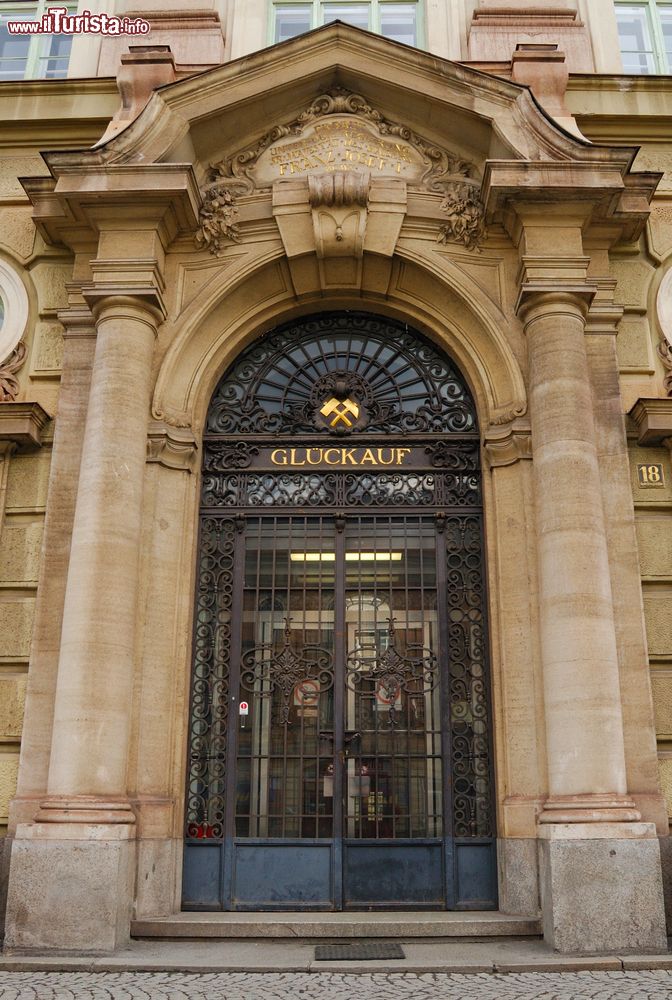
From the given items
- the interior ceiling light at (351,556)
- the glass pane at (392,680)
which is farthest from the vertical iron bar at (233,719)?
the glass pane at (392,680)

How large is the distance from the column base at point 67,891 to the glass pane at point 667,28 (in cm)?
1096

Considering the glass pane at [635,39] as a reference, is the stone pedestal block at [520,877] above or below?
below

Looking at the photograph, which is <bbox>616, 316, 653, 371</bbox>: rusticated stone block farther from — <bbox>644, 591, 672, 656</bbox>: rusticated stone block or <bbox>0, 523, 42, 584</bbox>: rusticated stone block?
<bbox>0, 523, 42, 584</bbox>: rusticated stone block

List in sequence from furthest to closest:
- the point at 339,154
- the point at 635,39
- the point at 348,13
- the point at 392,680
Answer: the point at 348,13 → the point at 635,39 → the point at 339,154 → the point at 392,680

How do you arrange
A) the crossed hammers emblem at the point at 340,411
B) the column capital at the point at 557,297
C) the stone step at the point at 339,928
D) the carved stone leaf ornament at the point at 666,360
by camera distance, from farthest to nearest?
the crossed hammers emblem at the point at 340,411
the carved stone leaf ornament at the point at 666,360
the column capital at the point at 557,297
the stone step at the point at 339,928

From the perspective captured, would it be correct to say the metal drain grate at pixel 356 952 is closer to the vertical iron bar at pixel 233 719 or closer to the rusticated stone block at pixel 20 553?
the vertical iron bar at pixel 233 719

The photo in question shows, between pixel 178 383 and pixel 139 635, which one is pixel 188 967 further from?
pixel 178 383

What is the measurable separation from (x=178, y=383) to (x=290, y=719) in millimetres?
3701

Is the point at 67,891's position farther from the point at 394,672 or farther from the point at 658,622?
the point at 658,622

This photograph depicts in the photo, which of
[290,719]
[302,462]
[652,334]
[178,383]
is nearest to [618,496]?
[652,334]

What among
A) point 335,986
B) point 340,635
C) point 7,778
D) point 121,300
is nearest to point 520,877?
point 335,986

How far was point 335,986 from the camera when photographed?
6.32 metres

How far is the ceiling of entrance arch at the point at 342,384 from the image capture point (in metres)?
10.1

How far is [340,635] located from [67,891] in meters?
3.49
